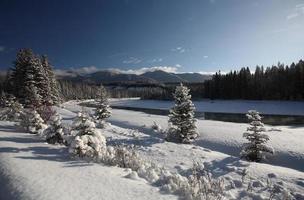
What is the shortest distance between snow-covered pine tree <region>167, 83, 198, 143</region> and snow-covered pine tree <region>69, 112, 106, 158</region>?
11.4m

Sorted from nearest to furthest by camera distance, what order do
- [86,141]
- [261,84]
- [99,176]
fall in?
[99,176] < [86,141] < [261,84]

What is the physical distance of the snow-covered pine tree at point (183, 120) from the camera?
840 inches

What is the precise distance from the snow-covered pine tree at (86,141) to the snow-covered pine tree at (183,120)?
1141 centimetres

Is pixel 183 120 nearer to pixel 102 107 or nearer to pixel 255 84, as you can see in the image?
pixel 102 107

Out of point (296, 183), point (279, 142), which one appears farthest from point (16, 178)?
point (279, 142)

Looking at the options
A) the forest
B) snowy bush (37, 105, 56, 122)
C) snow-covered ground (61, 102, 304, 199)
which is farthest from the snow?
the forest

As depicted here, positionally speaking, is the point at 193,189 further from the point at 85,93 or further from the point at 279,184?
the point at 85,93

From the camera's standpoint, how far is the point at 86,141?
9953 mm

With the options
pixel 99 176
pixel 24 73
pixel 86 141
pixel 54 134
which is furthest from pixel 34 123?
pixel 24 73

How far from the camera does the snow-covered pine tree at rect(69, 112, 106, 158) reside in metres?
9.46

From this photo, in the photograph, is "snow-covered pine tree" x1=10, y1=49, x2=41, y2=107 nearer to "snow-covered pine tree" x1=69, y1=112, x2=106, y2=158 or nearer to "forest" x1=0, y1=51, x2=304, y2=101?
"forest" x1=0, y1=51, x2=304, y2=101

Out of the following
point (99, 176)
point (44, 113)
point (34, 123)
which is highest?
point (44, 113)

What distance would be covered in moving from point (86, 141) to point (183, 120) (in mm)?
12750

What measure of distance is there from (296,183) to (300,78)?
74.1 metres
